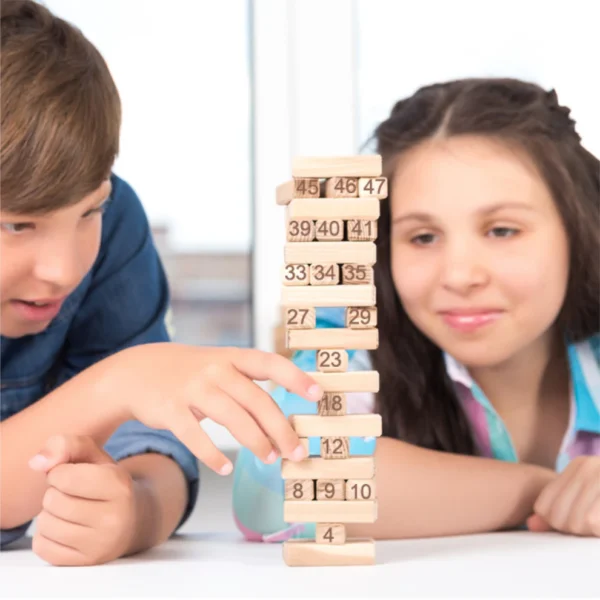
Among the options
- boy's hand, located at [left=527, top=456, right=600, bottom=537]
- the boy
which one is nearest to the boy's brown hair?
the boy

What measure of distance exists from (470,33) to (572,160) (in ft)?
3.11

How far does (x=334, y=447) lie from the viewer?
2.50 ft

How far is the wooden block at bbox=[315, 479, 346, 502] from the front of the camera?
76 cm

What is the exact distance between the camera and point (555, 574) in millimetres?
711

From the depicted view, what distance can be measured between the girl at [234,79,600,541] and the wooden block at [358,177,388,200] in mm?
269

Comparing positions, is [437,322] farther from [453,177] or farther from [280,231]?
[280,231]

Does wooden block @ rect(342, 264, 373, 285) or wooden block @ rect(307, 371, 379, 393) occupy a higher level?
wooden block @ rect(342, 264, 373, 285)

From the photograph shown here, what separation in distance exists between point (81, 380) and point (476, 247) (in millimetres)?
541

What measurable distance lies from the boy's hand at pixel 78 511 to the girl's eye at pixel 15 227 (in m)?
0.22

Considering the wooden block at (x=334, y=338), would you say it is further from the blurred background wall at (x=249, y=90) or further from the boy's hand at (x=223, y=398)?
the blurred background wall at (x=249, y=90)

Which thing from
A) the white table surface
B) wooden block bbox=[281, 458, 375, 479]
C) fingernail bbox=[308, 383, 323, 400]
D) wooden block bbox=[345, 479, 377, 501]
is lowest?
the white table surface

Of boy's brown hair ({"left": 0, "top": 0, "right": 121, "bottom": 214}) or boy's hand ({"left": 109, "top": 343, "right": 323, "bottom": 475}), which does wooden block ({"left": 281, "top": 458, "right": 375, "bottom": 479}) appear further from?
boy's brown hair ({"left": 0, "top": 0, "right": 121, "bottom": 214})

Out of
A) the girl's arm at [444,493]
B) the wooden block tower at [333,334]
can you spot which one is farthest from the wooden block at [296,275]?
the girl's arm at [444,493]

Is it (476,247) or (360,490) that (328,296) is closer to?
Answer: (360,490)
